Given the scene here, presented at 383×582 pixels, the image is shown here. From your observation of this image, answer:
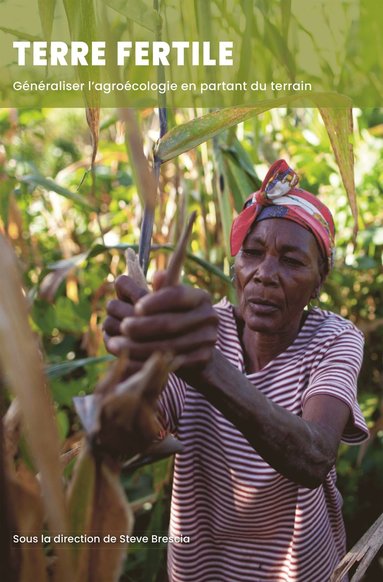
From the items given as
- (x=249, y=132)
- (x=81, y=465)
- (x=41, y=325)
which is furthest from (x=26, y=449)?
(x=249, y=132)

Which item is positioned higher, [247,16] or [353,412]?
[247,16]

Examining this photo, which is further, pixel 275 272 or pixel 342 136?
pixel 275 272

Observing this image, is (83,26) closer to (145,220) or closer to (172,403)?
(145,220)

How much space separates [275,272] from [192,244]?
1050 millimetres

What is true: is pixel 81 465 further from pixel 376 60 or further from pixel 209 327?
pixel 376 60

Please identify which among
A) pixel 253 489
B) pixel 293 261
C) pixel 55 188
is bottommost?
pixel 253 489

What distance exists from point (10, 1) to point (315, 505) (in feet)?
2.78

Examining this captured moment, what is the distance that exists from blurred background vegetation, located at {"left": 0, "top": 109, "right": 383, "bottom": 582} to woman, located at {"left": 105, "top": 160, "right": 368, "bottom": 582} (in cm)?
28

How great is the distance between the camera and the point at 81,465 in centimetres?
47

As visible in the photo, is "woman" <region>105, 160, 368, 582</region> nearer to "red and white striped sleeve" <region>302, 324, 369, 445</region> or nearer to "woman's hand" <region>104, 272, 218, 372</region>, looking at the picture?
"red and white striped sleeve" <region>302, 324, 369, 445</region>

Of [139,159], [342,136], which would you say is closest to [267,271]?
[342,136]

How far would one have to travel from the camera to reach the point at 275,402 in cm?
94

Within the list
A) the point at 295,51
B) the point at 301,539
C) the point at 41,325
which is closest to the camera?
the point at 301,539

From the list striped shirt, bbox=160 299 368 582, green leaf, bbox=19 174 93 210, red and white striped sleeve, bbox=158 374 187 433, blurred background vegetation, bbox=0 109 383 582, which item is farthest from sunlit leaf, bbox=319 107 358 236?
green leaf, bbox=19 174 93 210
